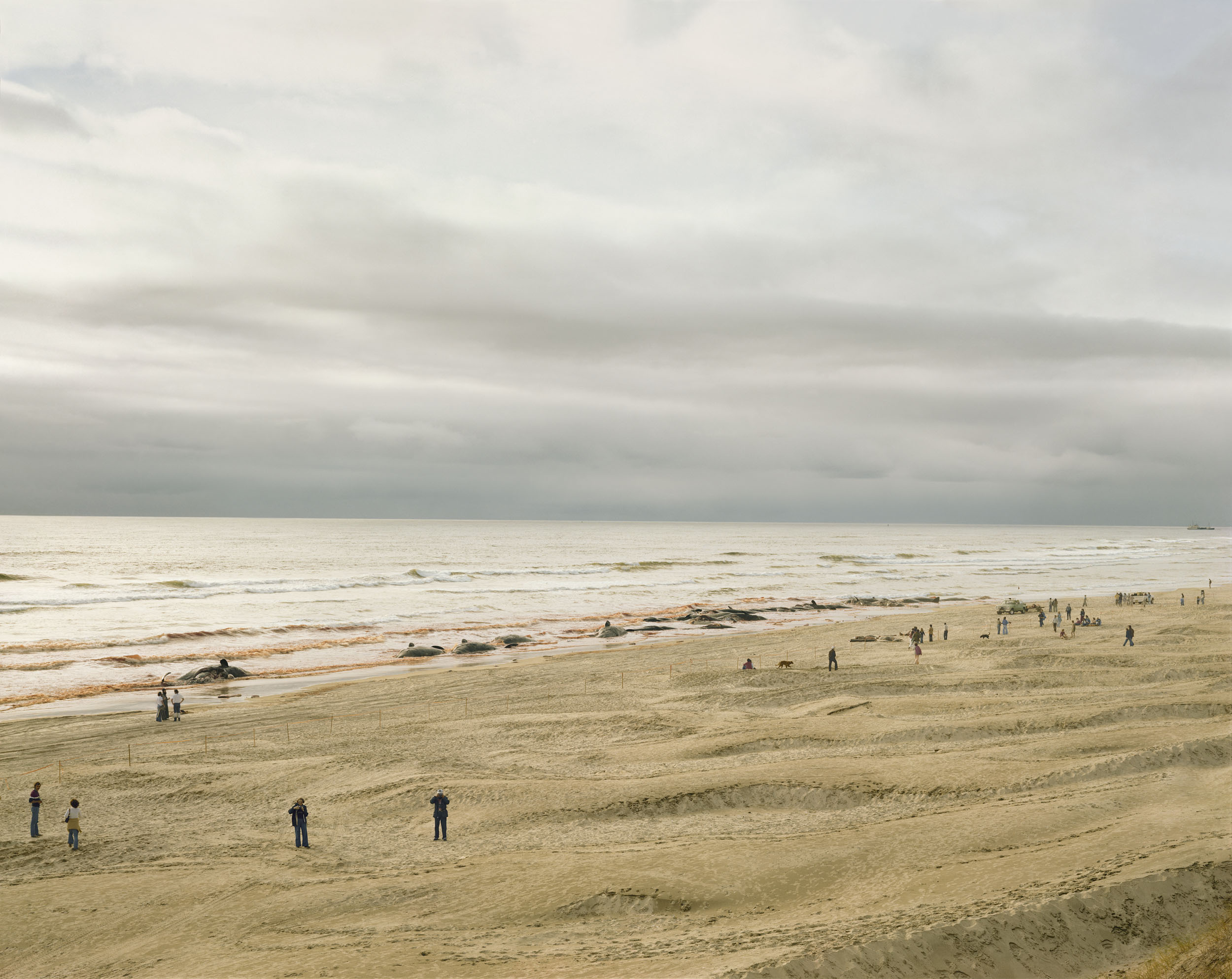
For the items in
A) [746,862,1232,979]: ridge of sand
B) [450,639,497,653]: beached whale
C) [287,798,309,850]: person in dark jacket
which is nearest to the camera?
[746,862,1232,979]: ridge of sand

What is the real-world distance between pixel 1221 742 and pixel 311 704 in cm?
3585

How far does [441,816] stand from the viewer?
2191cm

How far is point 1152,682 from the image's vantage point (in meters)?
35.2

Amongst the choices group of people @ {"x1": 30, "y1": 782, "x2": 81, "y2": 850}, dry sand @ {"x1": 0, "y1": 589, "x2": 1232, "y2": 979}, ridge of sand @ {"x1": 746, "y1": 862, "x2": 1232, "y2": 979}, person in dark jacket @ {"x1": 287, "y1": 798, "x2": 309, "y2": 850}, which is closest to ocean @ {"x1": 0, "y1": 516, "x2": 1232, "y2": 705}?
dry sand @ {"x1": 0, "y1": 589, "x2": 1232, "y2": 979}

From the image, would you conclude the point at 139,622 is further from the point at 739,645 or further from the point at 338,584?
the point at 739,645

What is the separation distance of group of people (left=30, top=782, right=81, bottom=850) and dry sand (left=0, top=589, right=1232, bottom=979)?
0.32 metres

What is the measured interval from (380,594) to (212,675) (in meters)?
49.9

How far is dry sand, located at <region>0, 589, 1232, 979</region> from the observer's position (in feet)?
47.9

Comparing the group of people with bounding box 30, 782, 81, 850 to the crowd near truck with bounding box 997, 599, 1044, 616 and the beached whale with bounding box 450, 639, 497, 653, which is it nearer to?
the beached whale with bounding box 450, 639, 497, 653

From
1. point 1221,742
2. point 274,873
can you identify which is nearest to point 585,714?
point 274,873

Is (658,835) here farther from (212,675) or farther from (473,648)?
(473,648)

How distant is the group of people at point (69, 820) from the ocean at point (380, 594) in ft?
76.4

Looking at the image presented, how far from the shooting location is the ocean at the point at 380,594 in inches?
2239

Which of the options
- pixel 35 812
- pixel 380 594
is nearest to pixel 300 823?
pixel 35 812
